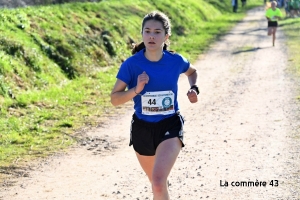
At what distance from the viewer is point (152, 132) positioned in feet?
15.9

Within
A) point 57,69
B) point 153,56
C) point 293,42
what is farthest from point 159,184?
point 293,42

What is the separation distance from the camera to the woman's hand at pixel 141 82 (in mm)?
4535

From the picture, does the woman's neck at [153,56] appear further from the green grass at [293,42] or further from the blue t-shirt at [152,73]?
the green grass at [293,42]

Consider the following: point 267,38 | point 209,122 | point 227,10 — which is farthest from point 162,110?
point 227,10

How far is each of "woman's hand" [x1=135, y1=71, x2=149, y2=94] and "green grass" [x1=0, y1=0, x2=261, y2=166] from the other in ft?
11.6

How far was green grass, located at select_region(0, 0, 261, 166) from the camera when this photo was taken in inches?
361

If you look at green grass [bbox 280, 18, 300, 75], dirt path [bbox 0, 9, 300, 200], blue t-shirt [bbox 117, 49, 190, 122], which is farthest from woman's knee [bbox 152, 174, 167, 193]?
green grass [bbox 280, 18, 300, 75]

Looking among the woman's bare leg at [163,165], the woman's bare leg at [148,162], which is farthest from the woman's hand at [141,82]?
the woman's bare leg at [148,162]

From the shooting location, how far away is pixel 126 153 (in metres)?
8.14

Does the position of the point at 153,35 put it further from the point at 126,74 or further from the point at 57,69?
the point at 57,69

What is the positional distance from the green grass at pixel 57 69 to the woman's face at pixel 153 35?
3537mm

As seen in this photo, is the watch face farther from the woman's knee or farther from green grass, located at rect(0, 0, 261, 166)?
green grass, located at rect(0, 0, 261, 166)

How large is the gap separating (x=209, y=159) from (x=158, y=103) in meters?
3.06

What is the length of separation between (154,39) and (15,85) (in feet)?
23.2
